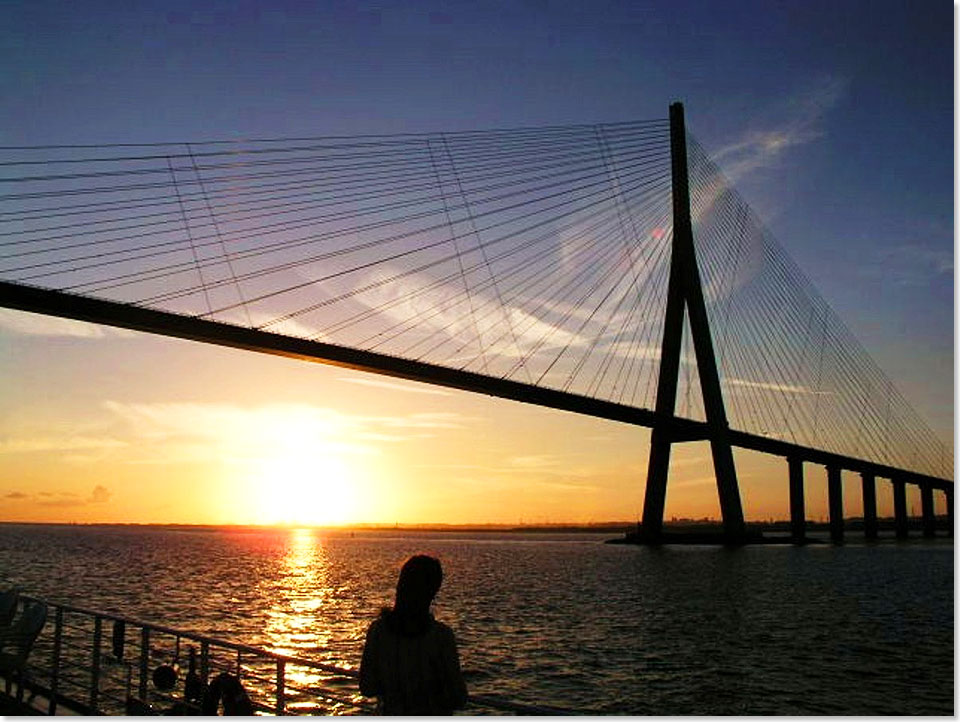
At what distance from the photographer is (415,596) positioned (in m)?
3.52

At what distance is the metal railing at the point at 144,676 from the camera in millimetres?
6637

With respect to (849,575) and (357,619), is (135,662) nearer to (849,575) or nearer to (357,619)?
(357,619)

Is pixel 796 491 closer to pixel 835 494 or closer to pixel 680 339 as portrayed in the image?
pixel 835 494

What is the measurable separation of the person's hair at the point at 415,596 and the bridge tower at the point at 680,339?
43626 millimetres

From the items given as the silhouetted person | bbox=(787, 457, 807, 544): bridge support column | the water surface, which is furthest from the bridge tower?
the silhouetted person

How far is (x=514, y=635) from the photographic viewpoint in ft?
71.5

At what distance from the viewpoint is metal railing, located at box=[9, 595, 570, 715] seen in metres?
6.64

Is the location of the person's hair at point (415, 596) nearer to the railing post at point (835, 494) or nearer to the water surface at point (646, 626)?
the water surface at point (646, 626)

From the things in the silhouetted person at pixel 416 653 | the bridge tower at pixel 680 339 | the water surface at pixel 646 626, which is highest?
the bridge tower at pixel 680 339

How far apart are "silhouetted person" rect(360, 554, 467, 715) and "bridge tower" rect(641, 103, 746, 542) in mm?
43601

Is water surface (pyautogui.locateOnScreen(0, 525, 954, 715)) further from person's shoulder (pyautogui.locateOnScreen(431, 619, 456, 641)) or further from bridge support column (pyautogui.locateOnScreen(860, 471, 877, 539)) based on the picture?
bridge support column (pyautogui.locateOnScreen(860, 471, 877, 539))

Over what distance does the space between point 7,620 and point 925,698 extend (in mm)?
13369

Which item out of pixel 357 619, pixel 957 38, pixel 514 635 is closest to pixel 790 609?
pixel 514 635

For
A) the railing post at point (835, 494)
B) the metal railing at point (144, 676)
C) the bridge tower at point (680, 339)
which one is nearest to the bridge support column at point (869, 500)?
the railing post at point (835, 494)
